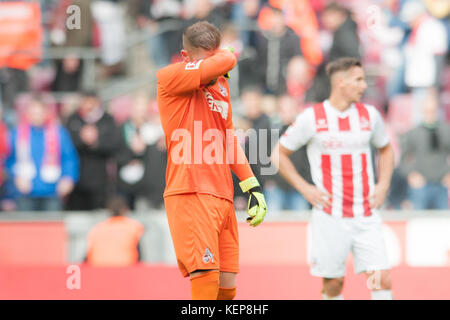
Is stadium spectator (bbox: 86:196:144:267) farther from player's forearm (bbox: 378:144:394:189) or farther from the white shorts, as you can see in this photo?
player's forearm (bbox: 378:144:394:189)

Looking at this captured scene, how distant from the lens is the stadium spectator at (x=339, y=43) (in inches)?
378

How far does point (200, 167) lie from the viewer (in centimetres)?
482

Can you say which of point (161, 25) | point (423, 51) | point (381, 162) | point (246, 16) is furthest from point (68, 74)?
point (381, 162)

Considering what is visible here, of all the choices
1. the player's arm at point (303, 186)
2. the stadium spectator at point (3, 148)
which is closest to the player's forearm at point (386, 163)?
the player's arm at point (303, 186)

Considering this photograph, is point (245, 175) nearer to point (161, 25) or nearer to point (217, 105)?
point (217, 105)

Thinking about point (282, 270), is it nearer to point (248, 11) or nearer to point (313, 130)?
point (313, 130)

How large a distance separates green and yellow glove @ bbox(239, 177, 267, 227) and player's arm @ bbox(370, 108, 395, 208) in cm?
134

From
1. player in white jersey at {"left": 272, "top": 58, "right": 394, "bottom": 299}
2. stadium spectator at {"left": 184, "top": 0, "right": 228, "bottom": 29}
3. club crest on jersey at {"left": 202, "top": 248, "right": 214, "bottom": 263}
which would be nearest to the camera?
club crest on jersey at {"left": 202, "top": 248, "right": 214, "bottom": 263}

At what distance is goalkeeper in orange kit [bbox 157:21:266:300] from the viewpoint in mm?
4703

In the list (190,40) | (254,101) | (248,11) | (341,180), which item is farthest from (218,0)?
(190,40)

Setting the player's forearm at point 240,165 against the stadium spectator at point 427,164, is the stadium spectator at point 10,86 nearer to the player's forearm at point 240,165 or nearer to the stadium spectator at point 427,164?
the stadium spectator at point 427,164

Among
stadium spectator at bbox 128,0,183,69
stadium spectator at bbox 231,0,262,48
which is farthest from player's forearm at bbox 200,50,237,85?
stadium spectator at bbox 231,0,262,48

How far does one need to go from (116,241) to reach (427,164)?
364cm

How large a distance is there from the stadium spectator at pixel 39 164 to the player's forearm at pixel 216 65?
5.35 m
